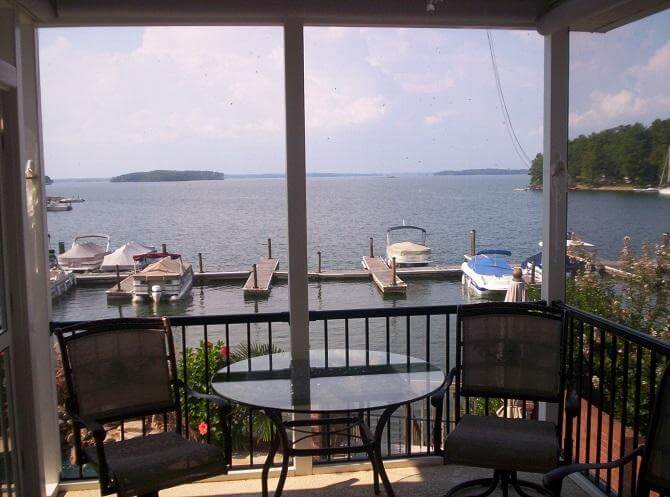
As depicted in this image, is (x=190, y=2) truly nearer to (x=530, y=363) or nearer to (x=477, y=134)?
(x=530, y=363)

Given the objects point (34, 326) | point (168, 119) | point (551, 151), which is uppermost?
point (168, 119)

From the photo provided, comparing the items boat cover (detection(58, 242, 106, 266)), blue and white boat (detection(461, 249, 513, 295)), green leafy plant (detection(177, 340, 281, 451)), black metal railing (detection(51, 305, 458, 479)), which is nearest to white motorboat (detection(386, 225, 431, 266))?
blue and white boat (detection(461, 249, 513, 295))

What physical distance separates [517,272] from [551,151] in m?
2.26

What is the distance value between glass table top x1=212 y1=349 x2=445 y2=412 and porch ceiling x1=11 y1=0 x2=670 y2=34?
1.80m

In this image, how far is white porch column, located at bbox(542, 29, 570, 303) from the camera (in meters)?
3.51

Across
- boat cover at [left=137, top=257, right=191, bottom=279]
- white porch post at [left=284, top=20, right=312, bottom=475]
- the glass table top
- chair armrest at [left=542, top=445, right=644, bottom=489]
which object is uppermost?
white porch post at [left=284, top=20, right=312, bottom=475]

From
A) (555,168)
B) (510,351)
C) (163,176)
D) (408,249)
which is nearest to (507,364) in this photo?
(510,351)

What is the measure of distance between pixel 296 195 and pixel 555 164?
152 centimetres

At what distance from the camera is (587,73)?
6.38m

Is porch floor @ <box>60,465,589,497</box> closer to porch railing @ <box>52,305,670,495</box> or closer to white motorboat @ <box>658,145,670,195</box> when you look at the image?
porch railing @ <box>52,305,670,495</box>

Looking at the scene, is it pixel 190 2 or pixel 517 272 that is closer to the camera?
pixel 190 2

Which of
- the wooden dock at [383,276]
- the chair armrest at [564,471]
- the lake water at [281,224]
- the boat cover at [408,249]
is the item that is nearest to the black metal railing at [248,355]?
the chair armrest at [564,471]

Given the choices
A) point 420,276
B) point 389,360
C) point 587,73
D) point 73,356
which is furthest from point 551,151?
Result: point 420,276

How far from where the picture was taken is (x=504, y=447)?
2.55 metres
